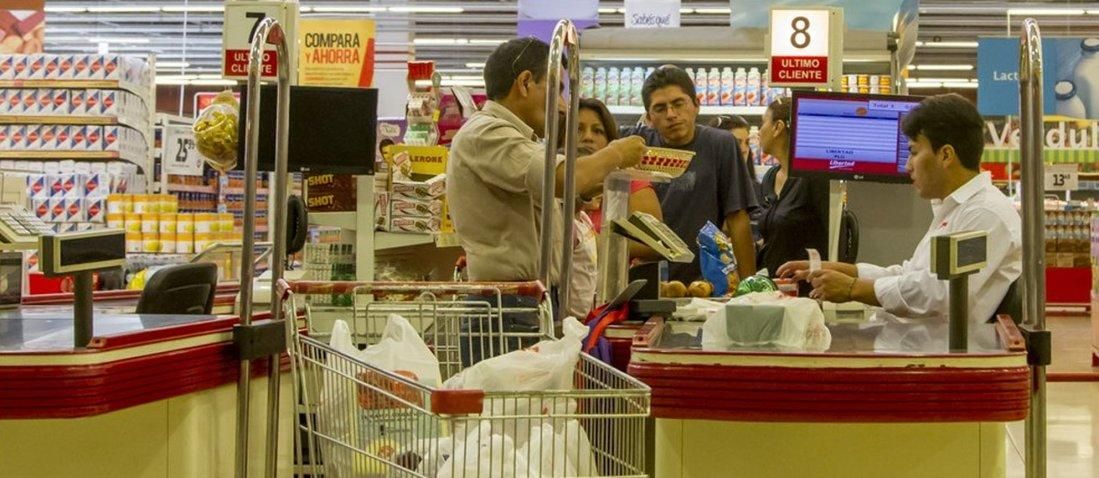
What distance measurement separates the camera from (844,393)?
2326 mm

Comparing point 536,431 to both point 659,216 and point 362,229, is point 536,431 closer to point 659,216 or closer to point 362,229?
point 659,216

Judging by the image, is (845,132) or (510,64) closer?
(510,64)

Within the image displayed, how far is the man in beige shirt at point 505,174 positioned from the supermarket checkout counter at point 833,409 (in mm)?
1069

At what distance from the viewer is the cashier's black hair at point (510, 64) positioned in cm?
363

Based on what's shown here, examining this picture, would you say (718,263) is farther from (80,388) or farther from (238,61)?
(238,61)

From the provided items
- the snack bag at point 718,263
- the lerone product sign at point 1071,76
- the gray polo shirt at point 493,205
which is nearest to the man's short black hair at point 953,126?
the snack bag at point 718,263

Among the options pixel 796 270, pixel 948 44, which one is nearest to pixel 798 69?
pixel 796 270

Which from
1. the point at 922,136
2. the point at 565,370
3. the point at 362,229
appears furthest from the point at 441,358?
the point at 362,229

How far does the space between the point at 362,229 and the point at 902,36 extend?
329 cm

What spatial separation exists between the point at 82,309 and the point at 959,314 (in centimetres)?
160

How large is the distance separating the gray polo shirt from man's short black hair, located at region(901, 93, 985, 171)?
1002 millimetres

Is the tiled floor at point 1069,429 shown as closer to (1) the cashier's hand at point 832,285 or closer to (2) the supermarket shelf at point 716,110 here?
(1) the cashier's hand at point 832,285

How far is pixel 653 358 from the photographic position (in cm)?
238

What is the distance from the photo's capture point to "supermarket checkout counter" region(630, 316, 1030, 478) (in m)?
2.33
